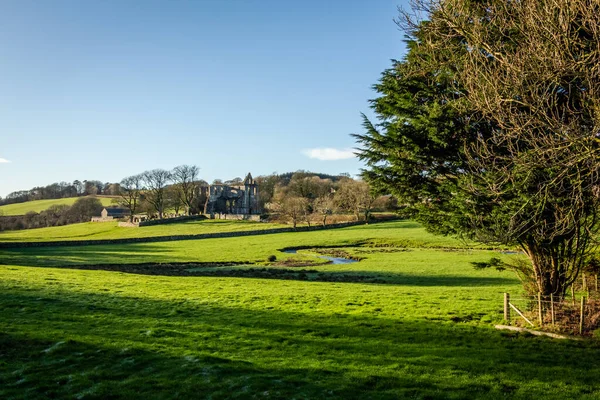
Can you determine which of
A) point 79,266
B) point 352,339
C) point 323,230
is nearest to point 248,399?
point 352,339

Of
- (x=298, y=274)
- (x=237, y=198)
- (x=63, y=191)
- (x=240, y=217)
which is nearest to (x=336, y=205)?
(x=240, y=217)

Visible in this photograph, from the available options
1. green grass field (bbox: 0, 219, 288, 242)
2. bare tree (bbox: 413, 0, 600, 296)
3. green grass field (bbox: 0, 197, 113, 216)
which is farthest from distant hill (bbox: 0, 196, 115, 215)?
bare tree (bbox: 413, 0, 600, 296)

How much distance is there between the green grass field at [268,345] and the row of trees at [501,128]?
11.9ft

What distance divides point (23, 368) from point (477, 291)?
21775mm

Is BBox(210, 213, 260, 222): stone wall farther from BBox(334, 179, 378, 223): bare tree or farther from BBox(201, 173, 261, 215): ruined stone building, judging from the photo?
BBox(334, 179, 378, 223): bare tree

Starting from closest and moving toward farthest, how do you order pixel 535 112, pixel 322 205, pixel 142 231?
pixel 535 112 → pixel 142 231 → pixel 322 205

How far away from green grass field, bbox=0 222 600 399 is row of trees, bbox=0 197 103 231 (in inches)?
3809

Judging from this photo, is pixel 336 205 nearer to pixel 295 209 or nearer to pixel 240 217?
pixel 295 209

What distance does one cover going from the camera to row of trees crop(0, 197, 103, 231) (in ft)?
351

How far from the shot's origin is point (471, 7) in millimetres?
14305

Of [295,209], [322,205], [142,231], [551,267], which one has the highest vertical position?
[322,205]

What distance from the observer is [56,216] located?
116m

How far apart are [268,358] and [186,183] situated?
107 meters

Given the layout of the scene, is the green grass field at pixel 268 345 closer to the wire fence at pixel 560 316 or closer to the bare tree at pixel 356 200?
the wire fence at pixel 560 316
